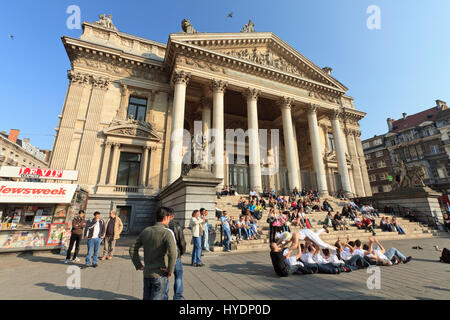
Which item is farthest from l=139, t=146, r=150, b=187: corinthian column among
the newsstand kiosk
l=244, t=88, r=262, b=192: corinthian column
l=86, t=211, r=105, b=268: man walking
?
l=86, t=211, r=105, b=268: man walking

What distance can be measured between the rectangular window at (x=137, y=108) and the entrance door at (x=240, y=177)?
34.5ft

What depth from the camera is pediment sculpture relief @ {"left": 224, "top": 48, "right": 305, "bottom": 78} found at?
810 inches

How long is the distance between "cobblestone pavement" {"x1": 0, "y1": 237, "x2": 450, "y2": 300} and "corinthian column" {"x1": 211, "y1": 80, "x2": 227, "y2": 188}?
9722 mm

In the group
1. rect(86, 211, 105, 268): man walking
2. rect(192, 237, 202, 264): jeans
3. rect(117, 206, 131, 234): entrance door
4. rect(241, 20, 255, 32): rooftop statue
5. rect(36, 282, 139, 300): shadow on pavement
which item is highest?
rect(241, 20, 255, 32): rooftop statue

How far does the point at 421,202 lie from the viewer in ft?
50.0

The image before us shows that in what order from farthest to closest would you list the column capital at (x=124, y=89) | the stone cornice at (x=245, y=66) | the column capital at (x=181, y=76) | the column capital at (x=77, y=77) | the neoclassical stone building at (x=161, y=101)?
the column capital at (x=124, y=89), the stone cornice at (x=245, y=66), the column capital at (x=77, y=77), the column capital at (x=181, y=76), the neoclassical stone building at (x=161, y=101)

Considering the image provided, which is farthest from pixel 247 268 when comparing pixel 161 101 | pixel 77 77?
pixel 77 77

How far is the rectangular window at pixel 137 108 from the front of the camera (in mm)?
18938

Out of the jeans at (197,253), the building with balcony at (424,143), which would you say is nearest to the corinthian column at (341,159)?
the jeans at (197,253)

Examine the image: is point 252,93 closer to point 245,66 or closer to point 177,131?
point 245,66

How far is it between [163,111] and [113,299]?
691 inches

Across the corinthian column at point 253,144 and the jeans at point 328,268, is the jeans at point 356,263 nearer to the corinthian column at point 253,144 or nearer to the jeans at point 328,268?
the jeans at point 328,268

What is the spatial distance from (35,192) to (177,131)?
929 cm

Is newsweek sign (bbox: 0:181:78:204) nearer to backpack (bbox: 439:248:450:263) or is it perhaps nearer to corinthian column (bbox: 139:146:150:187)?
corinthian column (bbox: 139:146:150:187)
